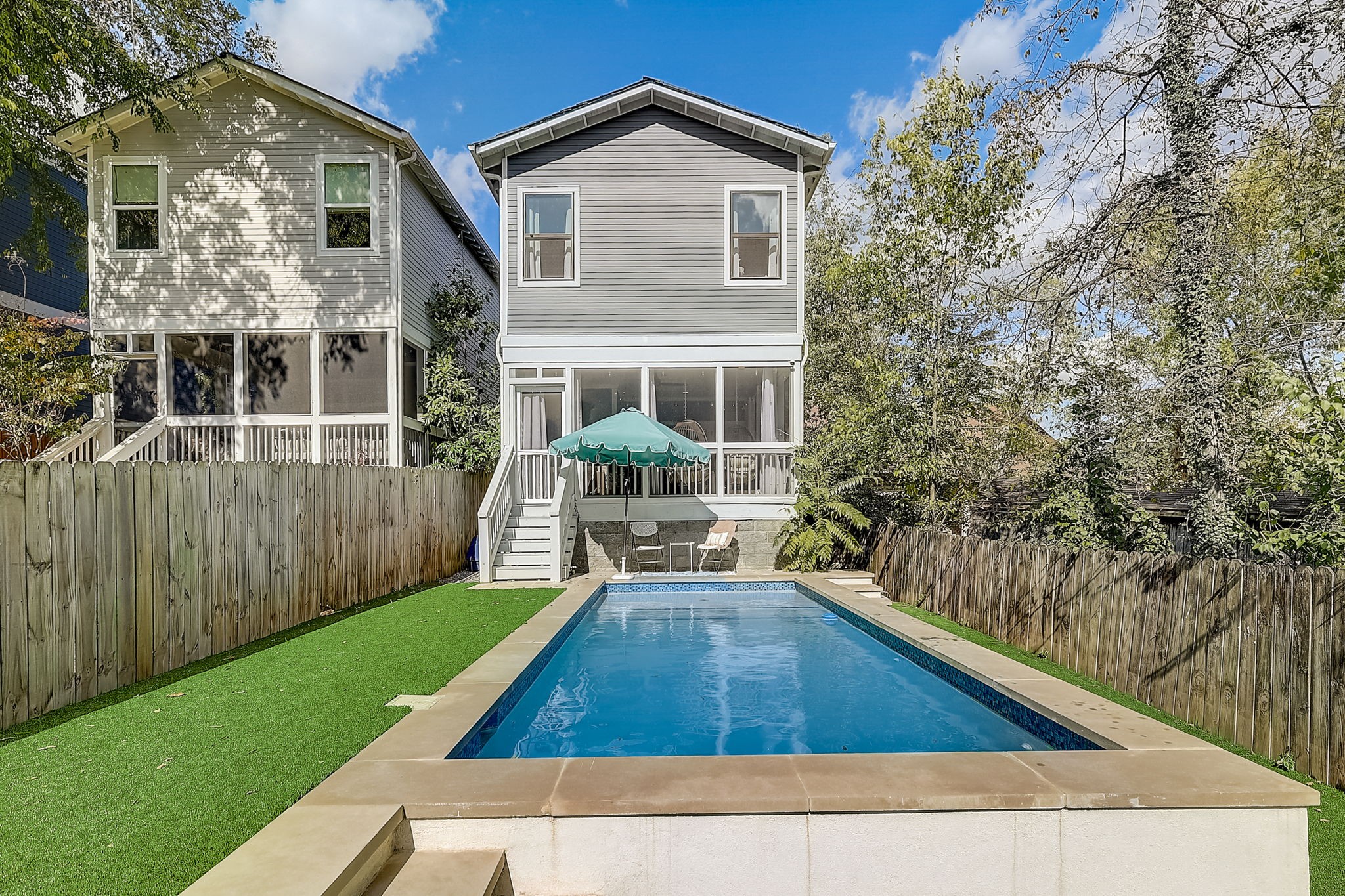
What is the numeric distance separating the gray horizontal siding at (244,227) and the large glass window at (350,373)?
1.57ft

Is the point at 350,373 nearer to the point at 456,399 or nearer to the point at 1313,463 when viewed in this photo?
the point at 456,399

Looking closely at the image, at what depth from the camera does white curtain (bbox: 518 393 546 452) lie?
487 inches

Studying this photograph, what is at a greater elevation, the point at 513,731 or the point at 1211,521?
the point at 1211,521

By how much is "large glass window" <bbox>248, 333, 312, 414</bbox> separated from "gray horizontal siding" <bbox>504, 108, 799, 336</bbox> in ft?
12.2

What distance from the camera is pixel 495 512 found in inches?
427

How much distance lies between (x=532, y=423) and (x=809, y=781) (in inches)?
393

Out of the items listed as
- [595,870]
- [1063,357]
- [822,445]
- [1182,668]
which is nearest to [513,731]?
[595,870]

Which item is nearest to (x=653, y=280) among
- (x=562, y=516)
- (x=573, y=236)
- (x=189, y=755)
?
(x=573, y=236)

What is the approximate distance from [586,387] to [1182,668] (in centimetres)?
1330

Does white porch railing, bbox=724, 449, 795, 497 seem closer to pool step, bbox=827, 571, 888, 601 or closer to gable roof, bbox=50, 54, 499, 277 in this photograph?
pool step, bbox=827, 571, 888, 601

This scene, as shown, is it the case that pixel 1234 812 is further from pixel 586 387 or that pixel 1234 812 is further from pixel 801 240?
pixel 586 387

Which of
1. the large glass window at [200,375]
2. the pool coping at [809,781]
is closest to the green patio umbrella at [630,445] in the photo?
the pool coping at [809,781]

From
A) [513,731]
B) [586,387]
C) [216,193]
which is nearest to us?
[513,731]

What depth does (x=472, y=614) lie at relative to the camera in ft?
25.7
